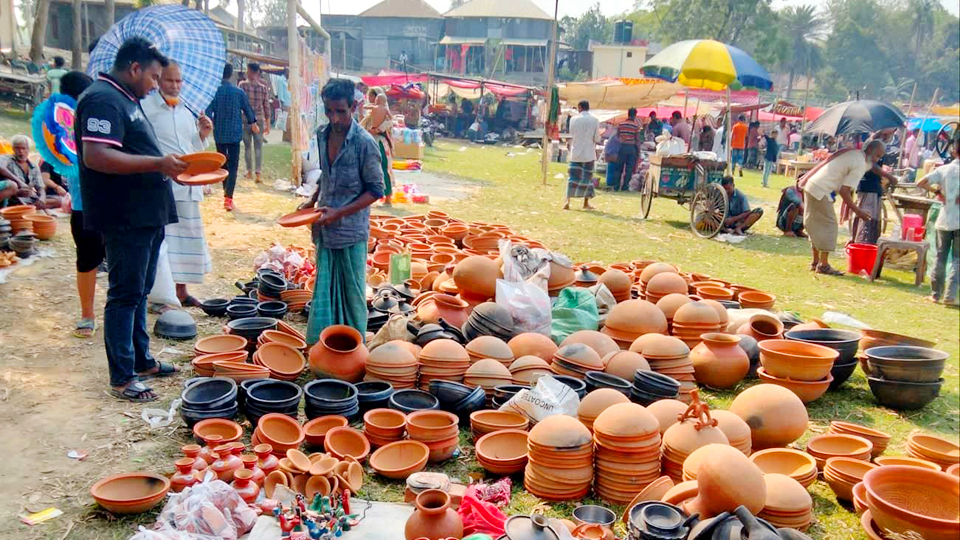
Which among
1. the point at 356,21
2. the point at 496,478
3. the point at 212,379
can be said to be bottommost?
the point at 496,478

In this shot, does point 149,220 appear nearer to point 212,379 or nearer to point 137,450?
point 212,379

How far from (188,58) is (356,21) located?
47.0 m

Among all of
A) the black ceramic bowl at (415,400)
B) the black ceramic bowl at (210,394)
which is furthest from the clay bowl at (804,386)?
the black ceramic bowl at (210,394)

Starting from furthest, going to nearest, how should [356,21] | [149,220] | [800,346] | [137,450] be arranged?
[356,21], [800,346], [149,220], [137,450]

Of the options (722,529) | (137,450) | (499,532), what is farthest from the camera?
(137,450)

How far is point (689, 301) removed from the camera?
213 inches

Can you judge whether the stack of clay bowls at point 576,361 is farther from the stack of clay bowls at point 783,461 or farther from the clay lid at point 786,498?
the clay lid at point 786,498

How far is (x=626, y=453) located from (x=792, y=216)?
A: 344 inches

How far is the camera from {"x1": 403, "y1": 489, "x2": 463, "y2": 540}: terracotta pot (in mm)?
2645

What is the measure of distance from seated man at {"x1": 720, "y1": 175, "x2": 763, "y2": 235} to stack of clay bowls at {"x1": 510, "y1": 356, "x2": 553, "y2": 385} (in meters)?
6.92

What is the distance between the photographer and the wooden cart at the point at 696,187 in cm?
1040

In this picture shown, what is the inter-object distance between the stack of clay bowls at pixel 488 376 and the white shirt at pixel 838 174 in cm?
559

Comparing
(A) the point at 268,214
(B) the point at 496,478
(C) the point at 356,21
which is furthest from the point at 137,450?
(C) the point at 356,21

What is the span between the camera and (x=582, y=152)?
39.5 ft
